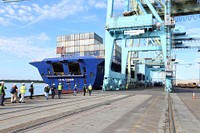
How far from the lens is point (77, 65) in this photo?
55.3 m

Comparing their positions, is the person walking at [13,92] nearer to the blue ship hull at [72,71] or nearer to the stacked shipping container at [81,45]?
the blue ship hull at [72,71]

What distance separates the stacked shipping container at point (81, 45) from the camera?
63.6m

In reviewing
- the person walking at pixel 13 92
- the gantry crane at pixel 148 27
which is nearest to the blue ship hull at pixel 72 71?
the gantry crane at pixel 148 27

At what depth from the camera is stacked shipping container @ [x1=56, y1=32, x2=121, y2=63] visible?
63625 millimetres

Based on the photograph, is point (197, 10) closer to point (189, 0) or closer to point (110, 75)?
point (189, 0)

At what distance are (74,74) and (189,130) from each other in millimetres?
45853

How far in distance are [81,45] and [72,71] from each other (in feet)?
35.6

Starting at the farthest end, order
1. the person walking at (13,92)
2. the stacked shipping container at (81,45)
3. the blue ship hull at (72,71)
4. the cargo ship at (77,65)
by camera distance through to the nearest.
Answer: the stacked shipping container at (81,45)
the cargo ship at (77,65)
the blue ship hull at (72,71)
the person walking at (13,92)

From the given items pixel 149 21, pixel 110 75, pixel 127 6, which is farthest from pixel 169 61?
pixel 127 6

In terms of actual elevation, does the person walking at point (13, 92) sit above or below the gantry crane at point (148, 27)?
below


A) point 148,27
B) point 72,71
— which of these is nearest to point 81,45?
point 72,71

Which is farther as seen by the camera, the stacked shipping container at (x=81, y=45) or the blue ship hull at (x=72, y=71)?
the stacked shipping container at (x=81, y=45)

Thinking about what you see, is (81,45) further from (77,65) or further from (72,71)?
(77,65)

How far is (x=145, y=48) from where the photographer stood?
5509cm
